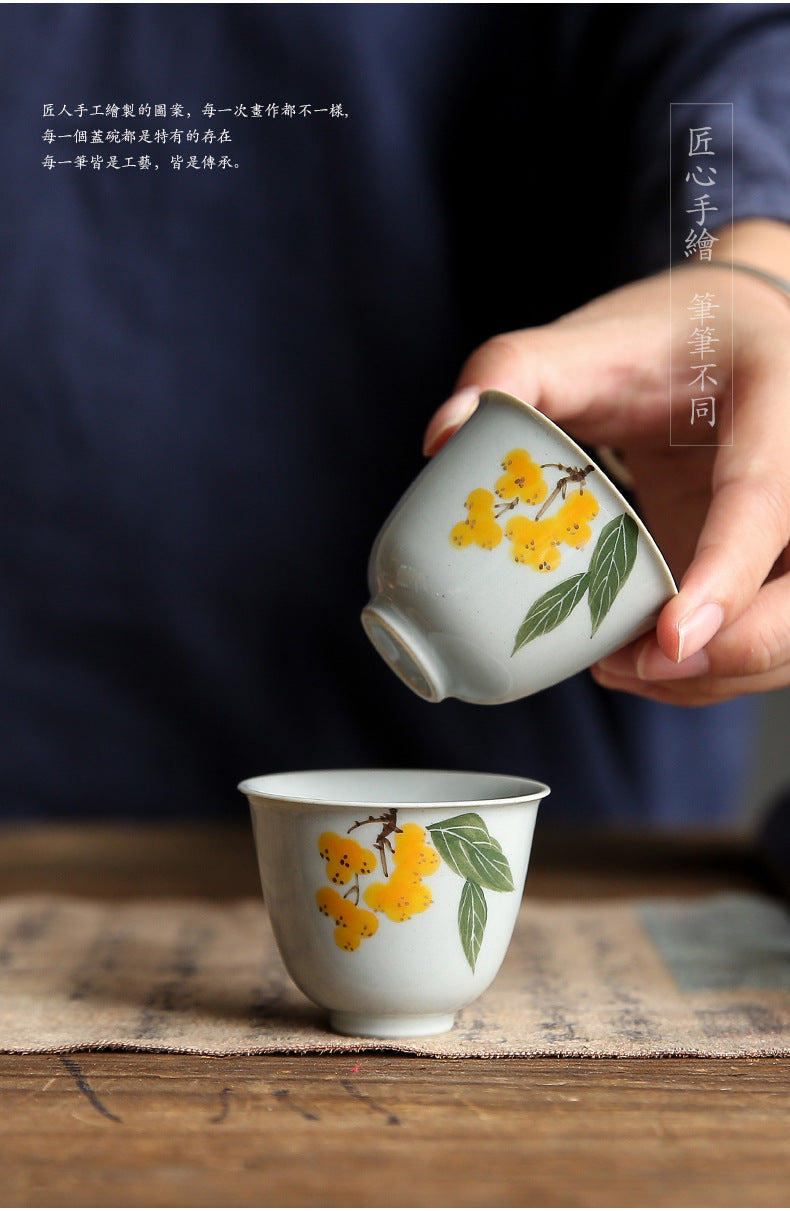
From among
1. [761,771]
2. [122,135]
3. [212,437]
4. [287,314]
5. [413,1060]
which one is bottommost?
[761,771]

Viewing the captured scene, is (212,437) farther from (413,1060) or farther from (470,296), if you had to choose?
(413,1060)

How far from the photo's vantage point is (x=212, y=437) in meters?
1.13

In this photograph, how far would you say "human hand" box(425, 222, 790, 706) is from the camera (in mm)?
639

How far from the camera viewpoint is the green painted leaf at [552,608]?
22.2 inches

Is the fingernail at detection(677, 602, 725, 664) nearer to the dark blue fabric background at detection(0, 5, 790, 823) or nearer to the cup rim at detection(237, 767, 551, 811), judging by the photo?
the cup rim at detection(237, 767, 551, 811)

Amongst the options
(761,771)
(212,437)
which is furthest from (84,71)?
(761,771)

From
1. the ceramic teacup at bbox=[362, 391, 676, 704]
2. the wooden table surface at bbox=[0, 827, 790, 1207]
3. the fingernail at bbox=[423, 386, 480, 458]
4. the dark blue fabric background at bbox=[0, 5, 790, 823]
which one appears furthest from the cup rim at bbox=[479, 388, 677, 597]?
the dark blue fabric background at bbox=[0, 5, 790, 823]

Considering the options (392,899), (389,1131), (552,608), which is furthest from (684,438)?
(389,1131)

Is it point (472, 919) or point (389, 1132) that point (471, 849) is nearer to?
point (472, 919)

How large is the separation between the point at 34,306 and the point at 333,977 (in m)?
0.76

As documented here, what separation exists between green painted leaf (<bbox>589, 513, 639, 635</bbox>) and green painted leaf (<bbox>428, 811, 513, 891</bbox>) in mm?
120

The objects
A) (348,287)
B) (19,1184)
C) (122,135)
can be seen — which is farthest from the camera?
(348,287)

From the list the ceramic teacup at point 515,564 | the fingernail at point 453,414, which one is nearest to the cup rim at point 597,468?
the ceramic teacup at point 515,564

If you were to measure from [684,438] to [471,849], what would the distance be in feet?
1.29
